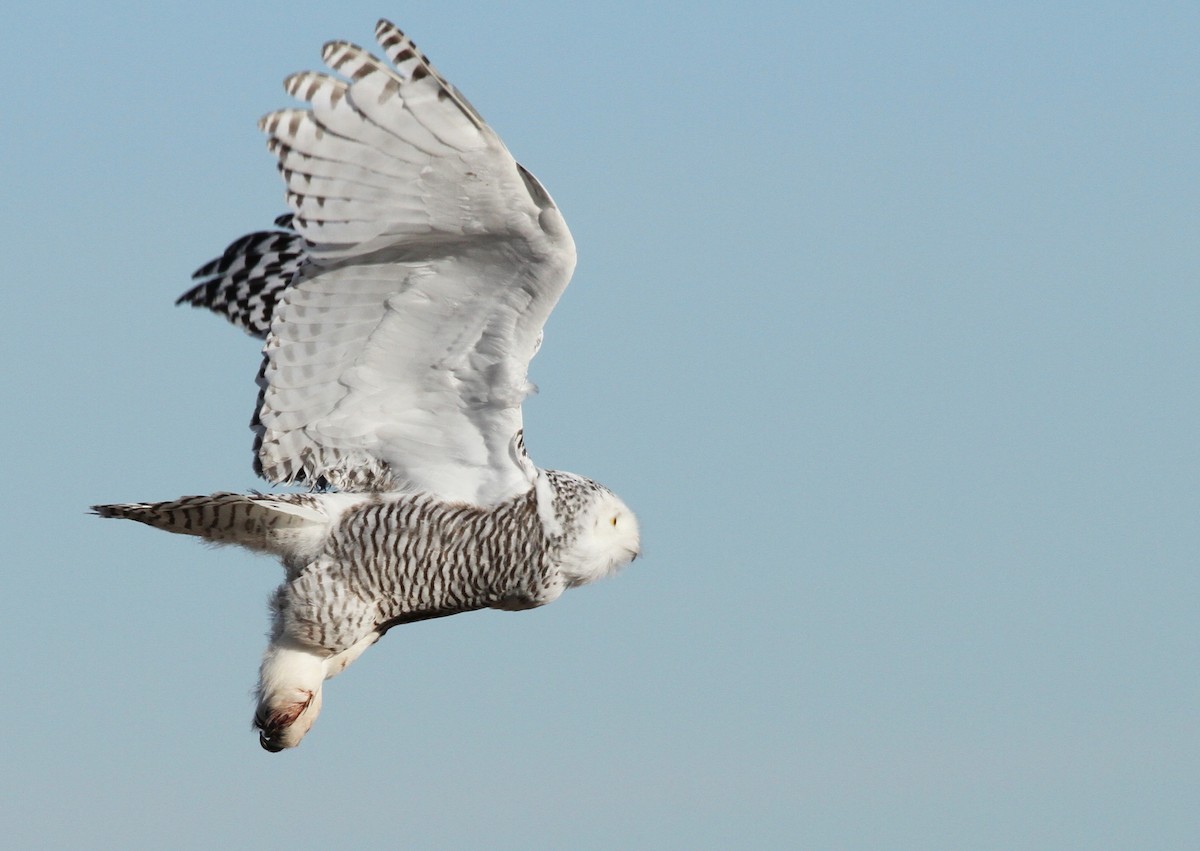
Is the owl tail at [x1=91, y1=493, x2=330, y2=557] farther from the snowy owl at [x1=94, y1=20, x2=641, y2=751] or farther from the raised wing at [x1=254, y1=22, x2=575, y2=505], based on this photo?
the raised wing at [x1=254, y1=22, x2=575, y2=505]

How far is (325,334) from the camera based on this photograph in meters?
7.02

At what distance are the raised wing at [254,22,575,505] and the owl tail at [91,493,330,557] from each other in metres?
0.26

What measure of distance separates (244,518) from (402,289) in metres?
1.30

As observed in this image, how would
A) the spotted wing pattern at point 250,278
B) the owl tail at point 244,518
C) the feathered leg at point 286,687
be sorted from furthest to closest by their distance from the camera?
the spotted wing pattern at point 250,278, the feathered leg at point 286,687, the owl tail at point 244,518

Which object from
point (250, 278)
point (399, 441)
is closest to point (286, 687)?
point (399, 441)

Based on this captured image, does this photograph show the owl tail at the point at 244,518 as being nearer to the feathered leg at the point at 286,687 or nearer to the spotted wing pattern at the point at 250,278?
the feathered leg at the point at 286,687

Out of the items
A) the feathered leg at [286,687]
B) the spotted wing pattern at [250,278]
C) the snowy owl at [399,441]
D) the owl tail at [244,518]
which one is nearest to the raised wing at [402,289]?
the snowy owl at [399,441]

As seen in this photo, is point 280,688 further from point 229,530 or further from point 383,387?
point 383,387

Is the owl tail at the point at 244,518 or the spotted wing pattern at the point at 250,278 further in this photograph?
the spotted wing pattern at the point at 250,278

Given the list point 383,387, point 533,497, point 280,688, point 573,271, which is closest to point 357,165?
point 573,271

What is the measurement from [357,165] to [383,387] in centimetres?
140

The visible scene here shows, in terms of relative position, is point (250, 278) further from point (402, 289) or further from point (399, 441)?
point (402, 289)

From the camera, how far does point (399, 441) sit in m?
7.64

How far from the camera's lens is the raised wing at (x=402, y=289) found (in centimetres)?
615
